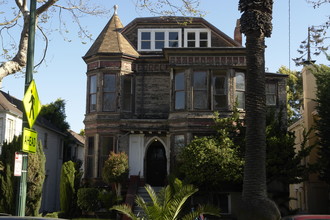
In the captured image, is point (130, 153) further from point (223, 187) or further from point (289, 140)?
point (289, 140)

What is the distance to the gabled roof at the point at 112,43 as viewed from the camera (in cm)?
2742

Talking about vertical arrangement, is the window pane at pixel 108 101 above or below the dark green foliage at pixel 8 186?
above

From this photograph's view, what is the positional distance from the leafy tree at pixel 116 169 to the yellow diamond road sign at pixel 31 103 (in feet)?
43.8

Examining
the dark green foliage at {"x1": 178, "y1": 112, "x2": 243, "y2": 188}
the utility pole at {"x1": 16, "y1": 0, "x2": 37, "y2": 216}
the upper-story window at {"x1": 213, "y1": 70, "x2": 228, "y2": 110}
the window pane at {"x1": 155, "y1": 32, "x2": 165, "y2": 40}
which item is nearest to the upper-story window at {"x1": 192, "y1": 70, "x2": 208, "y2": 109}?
the upper-story window at {"x1": 213, "y1": 70, "x2": 228, "y2": 110}

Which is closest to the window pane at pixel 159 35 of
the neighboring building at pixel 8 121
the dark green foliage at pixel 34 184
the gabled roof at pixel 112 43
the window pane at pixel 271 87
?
the gabled roof at pixel 112 43

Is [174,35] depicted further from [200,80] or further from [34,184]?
[34,184]

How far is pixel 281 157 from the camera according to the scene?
22156 millimetres

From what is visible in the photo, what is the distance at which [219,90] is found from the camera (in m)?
26.3

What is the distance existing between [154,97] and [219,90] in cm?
413

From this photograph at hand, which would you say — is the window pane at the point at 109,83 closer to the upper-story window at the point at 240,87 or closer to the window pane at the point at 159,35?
the window pane at the point at 159,35

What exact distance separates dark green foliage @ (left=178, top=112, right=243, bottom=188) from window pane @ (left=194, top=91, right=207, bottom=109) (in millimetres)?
2915

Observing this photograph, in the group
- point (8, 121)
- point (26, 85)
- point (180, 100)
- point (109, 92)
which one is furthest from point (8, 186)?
point (8, 121)

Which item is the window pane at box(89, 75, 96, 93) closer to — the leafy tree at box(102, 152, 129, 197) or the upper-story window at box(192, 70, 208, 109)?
the leafy tree at box(102, 152, 129, 197)

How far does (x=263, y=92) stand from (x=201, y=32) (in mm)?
17296
